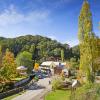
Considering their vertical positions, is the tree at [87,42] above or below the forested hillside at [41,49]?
below

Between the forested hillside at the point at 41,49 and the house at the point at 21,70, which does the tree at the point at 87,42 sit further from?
the forested hillside at the point at 41,49

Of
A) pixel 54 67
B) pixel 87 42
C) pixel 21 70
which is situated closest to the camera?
pixel 87 42

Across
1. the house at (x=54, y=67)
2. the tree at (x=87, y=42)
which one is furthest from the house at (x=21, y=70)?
the tree at (x=87, y=42)

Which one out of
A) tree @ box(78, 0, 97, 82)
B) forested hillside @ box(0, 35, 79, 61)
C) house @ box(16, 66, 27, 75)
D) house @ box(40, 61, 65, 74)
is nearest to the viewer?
tree @ box(78, 0, 97, 82)

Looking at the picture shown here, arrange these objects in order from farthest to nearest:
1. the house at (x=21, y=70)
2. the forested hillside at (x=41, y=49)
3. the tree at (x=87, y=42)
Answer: the forested hillside at (x=41, y=49) → the house at (x=21, y=70) → the tree at (x=87, y=42)

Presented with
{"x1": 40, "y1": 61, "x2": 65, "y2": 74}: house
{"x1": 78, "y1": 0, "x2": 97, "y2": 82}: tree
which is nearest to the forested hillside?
{"x1": 40, "y1": 61, "x2": 65, "y2": 74}: house

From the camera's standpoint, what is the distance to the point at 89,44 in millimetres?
44625

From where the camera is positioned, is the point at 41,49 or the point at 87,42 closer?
the point at 87,42

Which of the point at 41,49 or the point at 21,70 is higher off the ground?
the point at 41,49

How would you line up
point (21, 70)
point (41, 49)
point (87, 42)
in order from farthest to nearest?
point (41, 49) → point (21, 70) → point (87, 42)

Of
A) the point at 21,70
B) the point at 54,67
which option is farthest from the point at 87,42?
the point at 54,67

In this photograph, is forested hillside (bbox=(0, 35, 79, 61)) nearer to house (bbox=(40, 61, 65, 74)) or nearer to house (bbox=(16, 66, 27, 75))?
house (bbox=(40, 61, 65, 74))

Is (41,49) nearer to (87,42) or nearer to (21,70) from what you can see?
(21,70)

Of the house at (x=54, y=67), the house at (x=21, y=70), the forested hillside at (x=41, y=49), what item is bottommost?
the house at (x=21, y=70)
